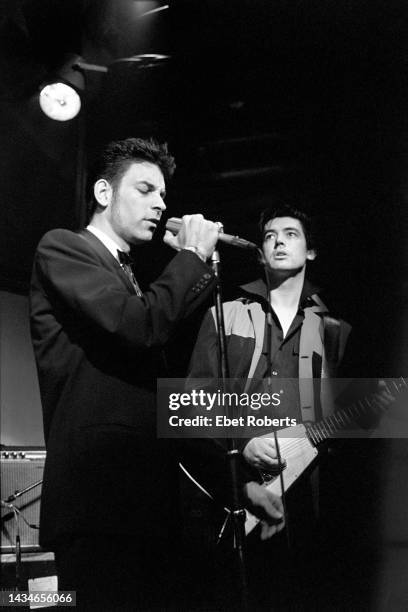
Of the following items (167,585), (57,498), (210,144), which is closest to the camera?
(57,498)

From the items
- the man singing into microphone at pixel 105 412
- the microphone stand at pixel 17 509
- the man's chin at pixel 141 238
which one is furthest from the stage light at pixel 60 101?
the microphone stand at pixel 17 509

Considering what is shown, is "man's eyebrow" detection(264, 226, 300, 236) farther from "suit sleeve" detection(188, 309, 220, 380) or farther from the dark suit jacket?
the dark suit jacket

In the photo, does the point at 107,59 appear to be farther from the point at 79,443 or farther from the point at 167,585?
the point at 167,585

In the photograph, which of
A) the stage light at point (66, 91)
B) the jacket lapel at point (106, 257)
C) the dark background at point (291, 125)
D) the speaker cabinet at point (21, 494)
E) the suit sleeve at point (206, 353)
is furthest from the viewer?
the speaker cabinet at point (21, 494)

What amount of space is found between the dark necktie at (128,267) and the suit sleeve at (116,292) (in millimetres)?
93

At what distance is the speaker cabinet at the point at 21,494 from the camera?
278 cm

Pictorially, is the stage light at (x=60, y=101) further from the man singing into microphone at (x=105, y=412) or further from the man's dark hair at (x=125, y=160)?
the man singing into microphone at (x=105, y=412)

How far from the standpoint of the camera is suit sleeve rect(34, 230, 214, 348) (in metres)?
1.23

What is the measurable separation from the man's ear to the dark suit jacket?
0.22 meters

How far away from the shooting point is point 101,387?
1257 mm

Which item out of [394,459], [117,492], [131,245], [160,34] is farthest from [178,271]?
[160,34]

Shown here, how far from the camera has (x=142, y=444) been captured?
1.27 meters

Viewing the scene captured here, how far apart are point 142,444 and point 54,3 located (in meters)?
1.73

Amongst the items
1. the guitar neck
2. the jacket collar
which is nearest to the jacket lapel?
the jacket collar
